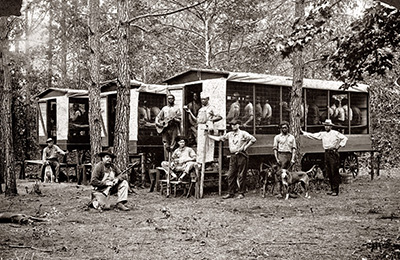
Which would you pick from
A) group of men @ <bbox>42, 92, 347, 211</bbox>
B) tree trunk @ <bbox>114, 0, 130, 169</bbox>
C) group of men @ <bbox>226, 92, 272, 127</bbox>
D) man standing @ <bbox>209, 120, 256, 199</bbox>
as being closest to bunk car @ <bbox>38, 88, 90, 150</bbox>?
tree trunk @ <bbox>114, 0, 130, 169</bbox>

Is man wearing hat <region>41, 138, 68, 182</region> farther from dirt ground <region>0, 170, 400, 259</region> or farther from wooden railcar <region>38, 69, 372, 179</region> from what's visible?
dirt ground <region>0, 170, 400, 259</region>

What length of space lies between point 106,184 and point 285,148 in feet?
15.8

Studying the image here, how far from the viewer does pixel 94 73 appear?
48.8ft

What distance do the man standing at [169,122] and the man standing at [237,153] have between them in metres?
1.37

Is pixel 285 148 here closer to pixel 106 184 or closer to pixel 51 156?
pixel 106 184

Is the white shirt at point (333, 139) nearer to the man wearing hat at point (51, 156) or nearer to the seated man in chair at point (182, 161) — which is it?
the seated man in chair at point (182, 161)

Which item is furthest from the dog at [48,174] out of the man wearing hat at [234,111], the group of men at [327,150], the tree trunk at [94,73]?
the group of men at [327,150]

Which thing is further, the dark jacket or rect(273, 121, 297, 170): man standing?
rect(273, 121, 297, 170): man standing

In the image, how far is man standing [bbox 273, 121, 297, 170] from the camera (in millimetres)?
12969

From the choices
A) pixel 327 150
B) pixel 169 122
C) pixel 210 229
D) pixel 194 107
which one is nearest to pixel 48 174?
pixel 169 122

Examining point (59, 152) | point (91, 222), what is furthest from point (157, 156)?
point (91, 222)

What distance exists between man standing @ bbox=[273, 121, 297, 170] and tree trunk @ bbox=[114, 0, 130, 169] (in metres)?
4.03

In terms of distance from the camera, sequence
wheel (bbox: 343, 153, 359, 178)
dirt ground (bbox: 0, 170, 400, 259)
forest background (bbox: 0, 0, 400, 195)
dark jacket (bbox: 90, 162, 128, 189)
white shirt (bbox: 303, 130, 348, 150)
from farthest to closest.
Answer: forest background (bbox: 0, 0, 400, 195), wheel (bbox: 343, 153, 359, 178), white shirt (bbox: 303, 130, 348, 150), dark jacket (bbox: 90, 162, 128, 189), dirt ground (bbox: 0, 170, 400, 259)

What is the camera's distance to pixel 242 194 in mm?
13172
